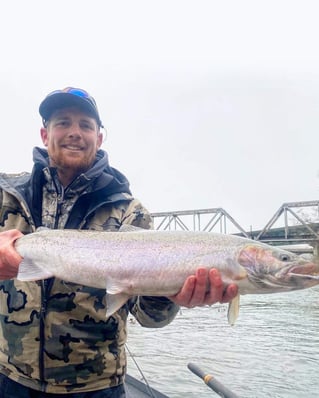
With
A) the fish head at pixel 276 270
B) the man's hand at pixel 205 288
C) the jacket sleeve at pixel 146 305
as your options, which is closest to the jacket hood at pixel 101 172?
the jacket sleeve at pixel 146 305

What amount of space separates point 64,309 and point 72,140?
3.45ft

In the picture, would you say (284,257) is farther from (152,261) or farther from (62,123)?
(62,123)

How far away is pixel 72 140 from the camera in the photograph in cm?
310

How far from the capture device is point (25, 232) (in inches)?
121

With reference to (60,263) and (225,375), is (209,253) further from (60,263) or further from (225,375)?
(225,375)

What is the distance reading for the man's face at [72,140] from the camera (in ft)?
10.2

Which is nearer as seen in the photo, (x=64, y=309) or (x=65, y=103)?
(x=64, y=309)

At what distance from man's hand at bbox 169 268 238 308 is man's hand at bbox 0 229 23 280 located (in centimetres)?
98

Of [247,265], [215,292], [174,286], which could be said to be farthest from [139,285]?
[247,265]

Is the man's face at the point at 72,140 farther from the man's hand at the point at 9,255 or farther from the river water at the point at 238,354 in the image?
the river water at the point at 238,354

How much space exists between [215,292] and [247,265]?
233 mm

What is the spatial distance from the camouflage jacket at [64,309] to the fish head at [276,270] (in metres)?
0.58

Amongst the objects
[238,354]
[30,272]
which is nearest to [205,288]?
[30,272]

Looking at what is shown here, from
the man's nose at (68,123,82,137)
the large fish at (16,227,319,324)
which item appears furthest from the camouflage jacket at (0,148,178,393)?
the man's nose at (68,123,82,137)
